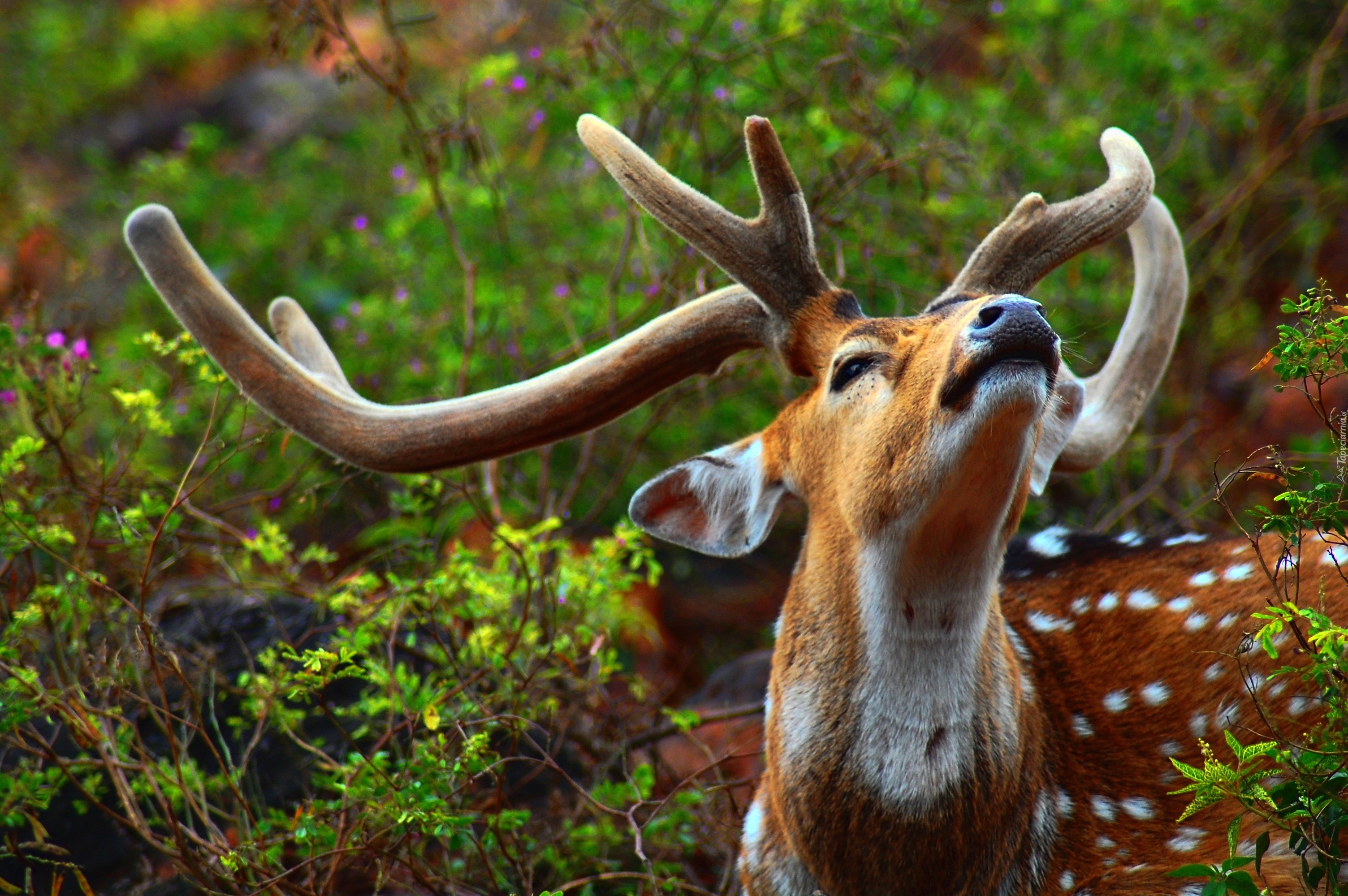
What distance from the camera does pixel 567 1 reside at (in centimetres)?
570

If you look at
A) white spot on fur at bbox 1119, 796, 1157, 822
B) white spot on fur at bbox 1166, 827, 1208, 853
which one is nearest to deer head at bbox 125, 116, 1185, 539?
white spot on fur at bbox 1119, 796, 1157, 822

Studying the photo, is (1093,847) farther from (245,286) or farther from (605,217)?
(245,286)

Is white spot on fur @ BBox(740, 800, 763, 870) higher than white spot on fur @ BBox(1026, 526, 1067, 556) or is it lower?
lower

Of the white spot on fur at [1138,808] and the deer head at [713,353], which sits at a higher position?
the deer head at [713,353]

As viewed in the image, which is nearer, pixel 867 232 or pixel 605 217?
pixel 867 232

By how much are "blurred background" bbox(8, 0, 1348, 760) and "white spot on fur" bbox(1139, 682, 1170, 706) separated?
1919 millimetres

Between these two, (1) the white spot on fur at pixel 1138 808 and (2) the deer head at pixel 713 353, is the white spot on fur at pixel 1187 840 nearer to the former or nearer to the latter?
(1) the white spot on fur at pixel 1138 808

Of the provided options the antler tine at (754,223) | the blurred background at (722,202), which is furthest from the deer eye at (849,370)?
the blurred background at (722,202)

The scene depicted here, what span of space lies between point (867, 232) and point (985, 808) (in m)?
3.27

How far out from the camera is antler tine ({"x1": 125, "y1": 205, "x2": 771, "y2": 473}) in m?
3.37

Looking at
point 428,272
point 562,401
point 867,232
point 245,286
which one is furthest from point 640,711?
point 245,286

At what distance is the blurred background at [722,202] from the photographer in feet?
17.9

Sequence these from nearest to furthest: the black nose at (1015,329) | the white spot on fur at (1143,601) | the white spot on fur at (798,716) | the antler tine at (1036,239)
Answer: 1. the black nose at (1015,329)
2. the white spot on fur at (798,716)
3. the antler tine at (1036,239)
4. the white spot on fur at (1143,601)

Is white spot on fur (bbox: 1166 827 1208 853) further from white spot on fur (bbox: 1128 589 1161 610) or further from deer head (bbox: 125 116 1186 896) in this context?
white spot on fur (bbox: 1128 589 1161 610)
